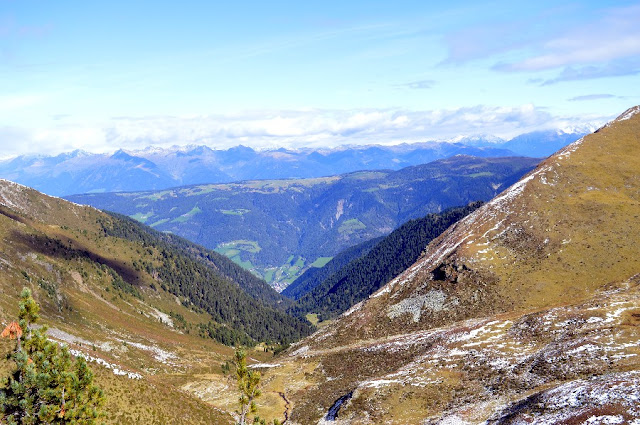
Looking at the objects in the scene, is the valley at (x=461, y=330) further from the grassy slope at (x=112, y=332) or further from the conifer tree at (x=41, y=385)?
the conifer tree at (x=41, y=385)

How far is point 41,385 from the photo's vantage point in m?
35.8

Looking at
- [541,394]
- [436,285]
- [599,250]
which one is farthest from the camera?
[436,285]

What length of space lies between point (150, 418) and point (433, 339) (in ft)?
182

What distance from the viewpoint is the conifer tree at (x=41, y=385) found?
35.7 m

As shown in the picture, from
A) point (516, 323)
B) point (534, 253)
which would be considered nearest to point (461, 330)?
point (516, 323)

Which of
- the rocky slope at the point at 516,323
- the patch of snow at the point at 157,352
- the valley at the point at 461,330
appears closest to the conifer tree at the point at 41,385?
the valley at the point at 461,330

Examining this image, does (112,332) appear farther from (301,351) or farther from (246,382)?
(246,382)

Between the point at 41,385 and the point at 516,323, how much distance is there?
71.7 metres

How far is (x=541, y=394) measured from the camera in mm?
48281

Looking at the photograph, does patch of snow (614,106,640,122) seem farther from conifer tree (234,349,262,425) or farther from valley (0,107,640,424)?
conifer tree (234,349,262,425)

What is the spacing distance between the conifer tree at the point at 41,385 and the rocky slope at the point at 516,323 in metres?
35.5

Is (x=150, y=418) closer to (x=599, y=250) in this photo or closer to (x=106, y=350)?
(x=106, y=350)

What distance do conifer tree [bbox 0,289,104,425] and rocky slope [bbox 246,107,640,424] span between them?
116ft

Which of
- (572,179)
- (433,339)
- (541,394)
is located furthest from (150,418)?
(572,179)
